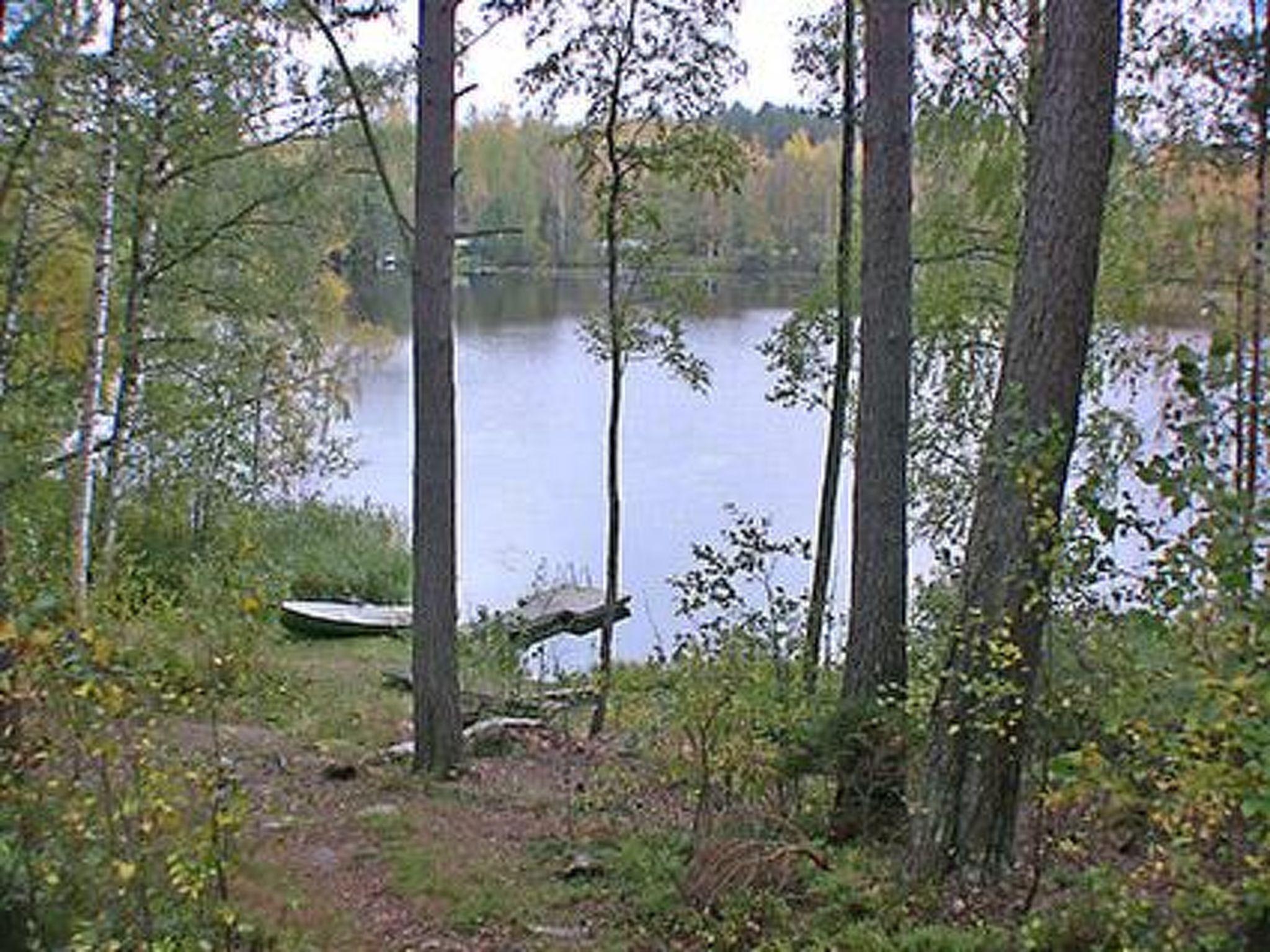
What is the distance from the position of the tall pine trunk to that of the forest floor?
111 centimetres

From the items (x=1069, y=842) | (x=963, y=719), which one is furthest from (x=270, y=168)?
(x=1069, y=842)

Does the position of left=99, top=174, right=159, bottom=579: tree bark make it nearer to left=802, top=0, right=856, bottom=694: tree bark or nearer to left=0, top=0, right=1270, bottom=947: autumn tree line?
left=0, top=0, right=1270, bottom=947: autumn tree line

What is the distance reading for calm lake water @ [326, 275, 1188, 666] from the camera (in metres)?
14.0

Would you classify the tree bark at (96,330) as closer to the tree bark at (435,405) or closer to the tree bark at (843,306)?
the tree bark at (435,405)

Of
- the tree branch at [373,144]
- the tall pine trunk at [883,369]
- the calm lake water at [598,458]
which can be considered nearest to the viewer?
the tall pine trunk at [883,369]

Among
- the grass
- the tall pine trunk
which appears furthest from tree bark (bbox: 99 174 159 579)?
the tall pine trunk

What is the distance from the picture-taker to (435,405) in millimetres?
6367

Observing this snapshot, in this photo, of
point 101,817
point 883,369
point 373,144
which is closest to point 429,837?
point 101,817

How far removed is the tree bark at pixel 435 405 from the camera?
20.3ft

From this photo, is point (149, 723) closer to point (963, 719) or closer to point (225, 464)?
point (963, 719)

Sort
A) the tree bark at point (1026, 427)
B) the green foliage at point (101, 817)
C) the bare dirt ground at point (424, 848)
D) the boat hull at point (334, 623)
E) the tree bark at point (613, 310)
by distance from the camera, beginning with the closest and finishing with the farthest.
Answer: the green foliage at point (101, 817), the tree bark at point (1026, 427), the bare dirt ground at point (424, 848), the tree bark at point (613, 310), the boat hull at point (334, 623)

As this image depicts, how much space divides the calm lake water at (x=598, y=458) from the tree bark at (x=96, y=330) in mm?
3794

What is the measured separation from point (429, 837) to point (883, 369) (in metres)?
2.60

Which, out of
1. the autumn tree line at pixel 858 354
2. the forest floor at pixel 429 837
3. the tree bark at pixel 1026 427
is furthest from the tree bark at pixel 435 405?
the tree bark at pixel 1026 427
